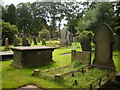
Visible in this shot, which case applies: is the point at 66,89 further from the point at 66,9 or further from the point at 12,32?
the point at 66,9

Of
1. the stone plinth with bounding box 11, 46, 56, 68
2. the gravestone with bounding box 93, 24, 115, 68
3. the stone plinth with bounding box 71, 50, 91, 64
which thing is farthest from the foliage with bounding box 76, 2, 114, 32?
the stone plinth with bounding box 11, 46, 56, 68

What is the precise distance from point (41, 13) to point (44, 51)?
142 ft

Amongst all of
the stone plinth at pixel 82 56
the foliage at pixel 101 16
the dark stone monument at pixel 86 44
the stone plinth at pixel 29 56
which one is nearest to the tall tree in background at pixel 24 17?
the foliage at pixel 101 16

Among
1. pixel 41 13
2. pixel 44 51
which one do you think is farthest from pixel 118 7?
pixel 41 13

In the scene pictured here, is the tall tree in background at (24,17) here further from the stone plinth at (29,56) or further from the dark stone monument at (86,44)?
the stone plinth at (29,56)

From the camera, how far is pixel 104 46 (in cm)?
669

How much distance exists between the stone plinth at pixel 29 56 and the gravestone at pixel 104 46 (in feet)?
10.0

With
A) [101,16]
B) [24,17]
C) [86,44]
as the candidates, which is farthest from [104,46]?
[24,17]

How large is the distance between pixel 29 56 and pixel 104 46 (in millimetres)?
4216

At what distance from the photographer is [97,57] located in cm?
695

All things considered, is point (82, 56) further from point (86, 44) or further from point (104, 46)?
point (86, 44)

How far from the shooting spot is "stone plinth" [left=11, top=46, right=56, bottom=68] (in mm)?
6844

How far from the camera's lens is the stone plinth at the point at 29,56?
6844mm

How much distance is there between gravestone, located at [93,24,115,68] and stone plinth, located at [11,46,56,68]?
306 centimetres
